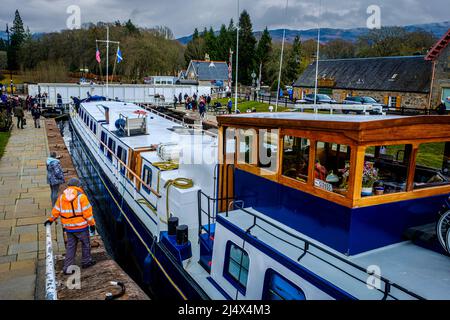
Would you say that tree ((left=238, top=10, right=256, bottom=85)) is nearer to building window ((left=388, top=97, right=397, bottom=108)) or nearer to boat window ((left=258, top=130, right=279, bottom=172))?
building window ((left=388, top=97, right=397, bottom=108))

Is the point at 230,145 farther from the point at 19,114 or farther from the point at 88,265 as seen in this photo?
the point at 19,114

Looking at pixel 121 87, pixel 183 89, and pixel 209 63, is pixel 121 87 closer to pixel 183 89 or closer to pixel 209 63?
pixel 183 89

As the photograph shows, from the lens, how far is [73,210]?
6.69 m

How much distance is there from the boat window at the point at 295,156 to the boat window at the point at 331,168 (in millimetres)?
224

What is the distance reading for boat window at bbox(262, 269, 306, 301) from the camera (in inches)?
199

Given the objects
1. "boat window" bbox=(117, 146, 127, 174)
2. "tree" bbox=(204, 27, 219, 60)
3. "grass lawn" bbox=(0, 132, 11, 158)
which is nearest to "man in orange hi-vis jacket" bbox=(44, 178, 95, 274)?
"boat window" bbox=(117, 146, 127, 174)

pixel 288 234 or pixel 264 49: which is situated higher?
pixel 264 49

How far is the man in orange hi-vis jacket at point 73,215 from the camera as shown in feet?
21.7

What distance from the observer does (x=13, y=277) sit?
7.05m

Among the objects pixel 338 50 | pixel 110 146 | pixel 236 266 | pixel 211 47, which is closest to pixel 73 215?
pixel 236 266

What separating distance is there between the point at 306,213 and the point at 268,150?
52.6 inches

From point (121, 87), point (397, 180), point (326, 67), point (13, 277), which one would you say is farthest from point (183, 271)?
point (326, 67)

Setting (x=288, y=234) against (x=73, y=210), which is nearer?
(x=288, y=234)

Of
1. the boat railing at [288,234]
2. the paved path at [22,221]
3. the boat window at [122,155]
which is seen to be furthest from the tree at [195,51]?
the boat railing at [288,234]
